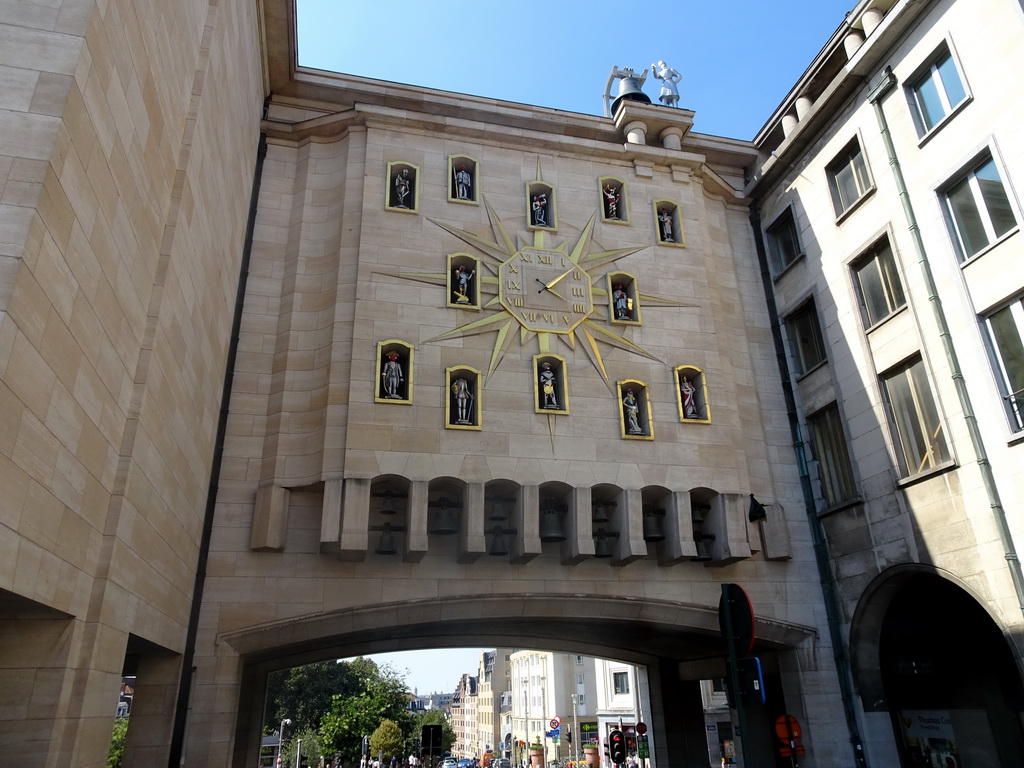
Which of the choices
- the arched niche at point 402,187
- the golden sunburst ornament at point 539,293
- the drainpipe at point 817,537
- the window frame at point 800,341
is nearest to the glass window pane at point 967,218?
the window frame at point 800,341

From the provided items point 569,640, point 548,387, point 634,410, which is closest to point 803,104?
point 634,410

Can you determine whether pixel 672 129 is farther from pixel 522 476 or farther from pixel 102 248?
pixel 102 248

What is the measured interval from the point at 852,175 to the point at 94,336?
2045 centimetres

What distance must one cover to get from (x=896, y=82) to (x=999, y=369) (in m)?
8.53

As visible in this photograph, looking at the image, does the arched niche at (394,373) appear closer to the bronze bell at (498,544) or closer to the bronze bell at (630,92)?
the bronze bell at (498,544)

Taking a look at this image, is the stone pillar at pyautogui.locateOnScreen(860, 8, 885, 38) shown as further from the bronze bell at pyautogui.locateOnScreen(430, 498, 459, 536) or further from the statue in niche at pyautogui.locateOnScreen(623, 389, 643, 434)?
the bronze bell at pyautogui.locateOnScreen(430, 498, 459, 536)

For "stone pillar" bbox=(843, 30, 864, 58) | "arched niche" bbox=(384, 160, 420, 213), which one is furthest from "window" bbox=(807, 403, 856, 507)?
"arched niche" bbox=(384, 160, 420, 213)

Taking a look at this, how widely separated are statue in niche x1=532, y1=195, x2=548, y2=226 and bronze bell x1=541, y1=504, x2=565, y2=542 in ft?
30.0

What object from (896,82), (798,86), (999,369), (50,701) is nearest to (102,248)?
(50,701)

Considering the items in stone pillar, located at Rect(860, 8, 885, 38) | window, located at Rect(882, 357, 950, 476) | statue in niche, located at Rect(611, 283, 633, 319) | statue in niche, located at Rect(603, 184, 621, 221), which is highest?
stone pillar, located at Rect(860, 8, 885, 38)

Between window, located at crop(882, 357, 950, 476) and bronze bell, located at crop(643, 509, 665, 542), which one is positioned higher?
window, located at crop(882, 357, 950, 476)

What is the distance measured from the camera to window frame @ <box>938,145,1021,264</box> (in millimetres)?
16344

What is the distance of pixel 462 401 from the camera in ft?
65.2

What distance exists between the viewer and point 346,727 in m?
52.8
